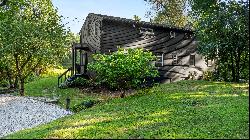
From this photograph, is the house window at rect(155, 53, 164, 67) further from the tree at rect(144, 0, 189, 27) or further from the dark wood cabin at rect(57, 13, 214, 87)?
the tree at rect(144, 0, 189, 27)

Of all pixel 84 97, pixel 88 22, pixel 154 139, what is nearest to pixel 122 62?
pixel 84 97

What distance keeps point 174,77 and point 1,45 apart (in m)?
15.5

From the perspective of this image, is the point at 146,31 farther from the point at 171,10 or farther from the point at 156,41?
the point at 171,10

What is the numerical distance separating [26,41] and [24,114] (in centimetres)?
982

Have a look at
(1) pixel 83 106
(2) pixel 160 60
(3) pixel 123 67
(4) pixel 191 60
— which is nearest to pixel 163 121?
(3) pixel 123 67

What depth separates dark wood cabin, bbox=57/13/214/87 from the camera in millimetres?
34219

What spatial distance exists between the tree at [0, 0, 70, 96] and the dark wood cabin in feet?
11.8

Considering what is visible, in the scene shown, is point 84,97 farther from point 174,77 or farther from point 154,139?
point 154,139

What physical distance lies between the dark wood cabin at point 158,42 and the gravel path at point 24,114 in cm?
1056

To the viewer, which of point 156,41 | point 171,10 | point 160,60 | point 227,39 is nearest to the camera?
point 227,39

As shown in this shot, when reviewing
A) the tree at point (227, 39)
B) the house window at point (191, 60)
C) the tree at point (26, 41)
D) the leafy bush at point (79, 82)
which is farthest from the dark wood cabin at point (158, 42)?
the tree at point (26, 41)

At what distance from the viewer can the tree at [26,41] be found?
2945 centimetres

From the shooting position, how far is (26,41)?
29438 mm

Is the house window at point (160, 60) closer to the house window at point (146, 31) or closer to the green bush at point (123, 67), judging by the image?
the house window at point (146, 31)
